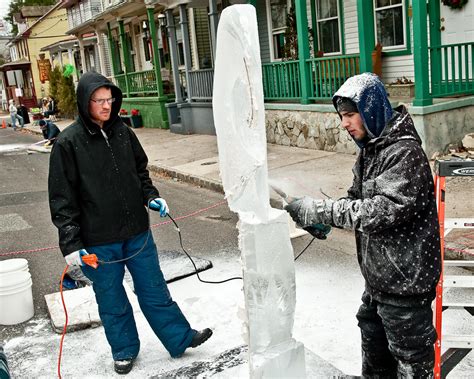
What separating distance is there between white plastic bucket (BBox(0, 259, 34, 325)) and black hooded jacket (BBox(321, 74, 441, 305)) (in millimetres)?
3164

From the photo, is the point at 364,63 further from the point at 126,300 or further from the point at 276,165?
the point at 126,300

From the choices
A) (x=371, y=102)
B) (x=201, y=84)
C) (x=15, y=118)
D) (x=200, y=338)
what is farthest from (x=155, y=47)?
(x=371, y=102)

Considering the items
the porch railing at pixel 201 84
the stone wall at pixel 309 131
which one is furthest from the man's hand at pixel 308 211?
the porch railing at pixel 201 84

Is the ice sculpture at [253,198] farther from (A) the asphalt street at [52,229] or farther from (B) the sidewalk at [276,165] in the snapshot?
(B) the sidewalk at [276,165]

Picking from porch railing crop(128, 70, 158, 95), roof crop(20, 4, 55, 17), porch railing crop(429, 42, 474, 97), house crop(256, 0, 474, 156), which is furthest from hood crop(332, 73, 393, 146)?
roof crop(20, 4, 55, 17)

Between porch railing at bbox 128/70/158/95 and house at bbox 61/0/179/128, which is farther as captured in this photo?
porch railing at bbox 128/70/158/95

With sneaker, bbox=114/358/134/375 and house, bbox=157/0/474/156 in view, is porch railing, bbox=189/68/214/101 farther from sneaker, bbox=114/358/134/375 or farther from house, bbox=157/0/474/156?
sneaker, bbox=114/358/134/375

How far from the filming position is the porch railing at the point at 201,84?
50.3 feet

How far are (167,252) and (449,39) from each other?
7.30 m

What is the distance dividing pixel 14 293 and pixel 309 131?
25.6ft

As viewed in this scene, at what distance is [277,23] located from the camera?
14742 mm

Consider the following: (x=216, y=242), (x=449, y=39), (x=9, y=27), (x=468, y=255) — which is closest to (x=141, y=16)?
(x=449, y=39)

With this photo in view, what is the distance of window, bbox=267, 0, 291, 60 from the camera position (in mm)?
14445

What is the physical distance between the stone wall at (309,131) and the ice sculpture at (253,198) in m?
7.89
